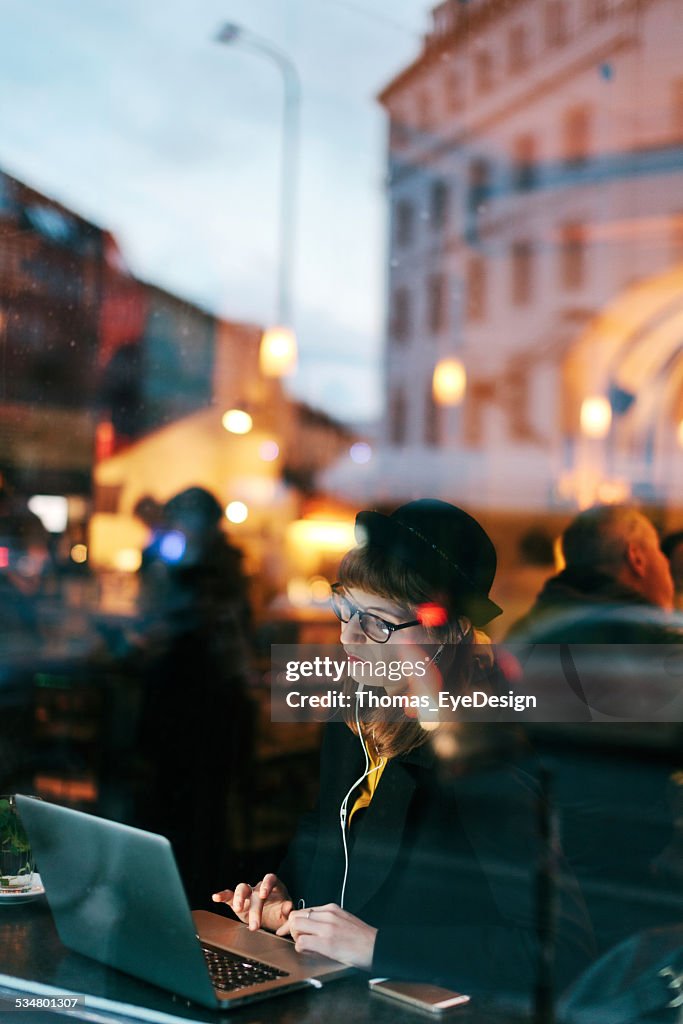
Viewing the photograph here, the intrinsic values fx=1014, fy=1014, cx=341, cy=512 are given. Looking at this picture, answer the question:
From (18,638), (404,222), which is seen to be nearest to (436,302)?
(404,222)

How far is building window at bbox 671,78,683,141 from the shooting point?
9.26 meters

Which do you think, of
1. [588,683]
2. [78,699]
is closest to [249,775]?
[78,699]

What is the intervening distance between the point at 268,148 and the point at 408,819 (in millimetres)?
8528

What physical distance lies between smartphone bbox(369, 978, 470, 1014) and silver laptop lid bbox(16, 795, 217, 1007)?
0.23m

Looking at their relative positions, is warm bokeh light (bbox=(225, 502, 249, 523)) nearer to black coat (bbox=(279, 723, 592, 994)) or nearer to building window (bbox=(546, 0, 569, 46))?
building window (bbox=(546, 0, 569, 46))

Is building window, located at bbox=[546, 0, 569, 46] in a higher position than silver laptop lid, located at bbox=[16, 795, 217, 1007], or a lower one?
higher

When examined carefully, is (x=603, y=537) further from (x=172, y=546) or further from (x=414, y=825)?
(x=172, y=546)

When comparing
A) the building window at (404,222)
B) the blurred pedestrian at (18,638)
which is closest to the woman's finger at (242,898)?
the blurred pedestrian at (18,638)

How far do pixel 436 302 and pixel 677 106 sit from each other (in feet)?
24.2

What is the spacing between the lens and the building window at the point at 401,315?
15.7m

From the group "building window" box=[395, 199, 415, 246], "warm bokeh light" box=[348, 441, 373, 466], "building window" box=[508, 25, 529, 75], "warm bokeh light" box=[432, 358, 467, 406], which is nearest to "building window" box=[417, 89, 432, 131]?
"building window" box=[508, 25, 529, 75]

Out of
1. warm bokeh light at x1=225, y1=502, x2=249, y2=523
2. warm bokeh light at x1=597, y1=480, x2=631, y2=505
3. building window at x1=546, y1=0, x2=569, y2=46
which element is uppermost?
building window at x1=546, y1=0, x2=569, y2=46

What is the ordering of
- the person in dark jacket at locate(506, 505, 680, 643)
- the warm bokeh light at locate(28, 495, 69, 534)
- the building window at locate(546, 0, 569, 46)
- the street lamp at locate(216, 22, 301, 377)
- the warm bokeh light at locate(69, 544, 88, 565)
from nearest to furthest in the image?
the person in dark jacket at locate(506, 505, 680, 643), the warm bokeh light at locate(28, 495, 69, 534), the warm bokeh light at locate(69, 544, 88, 565), the street lamp at locate(216, 22, 301, 377), the building window at locate(546, 0, 569, 46)

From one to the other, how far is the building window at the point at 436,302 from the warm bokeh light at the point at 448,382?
696mm
